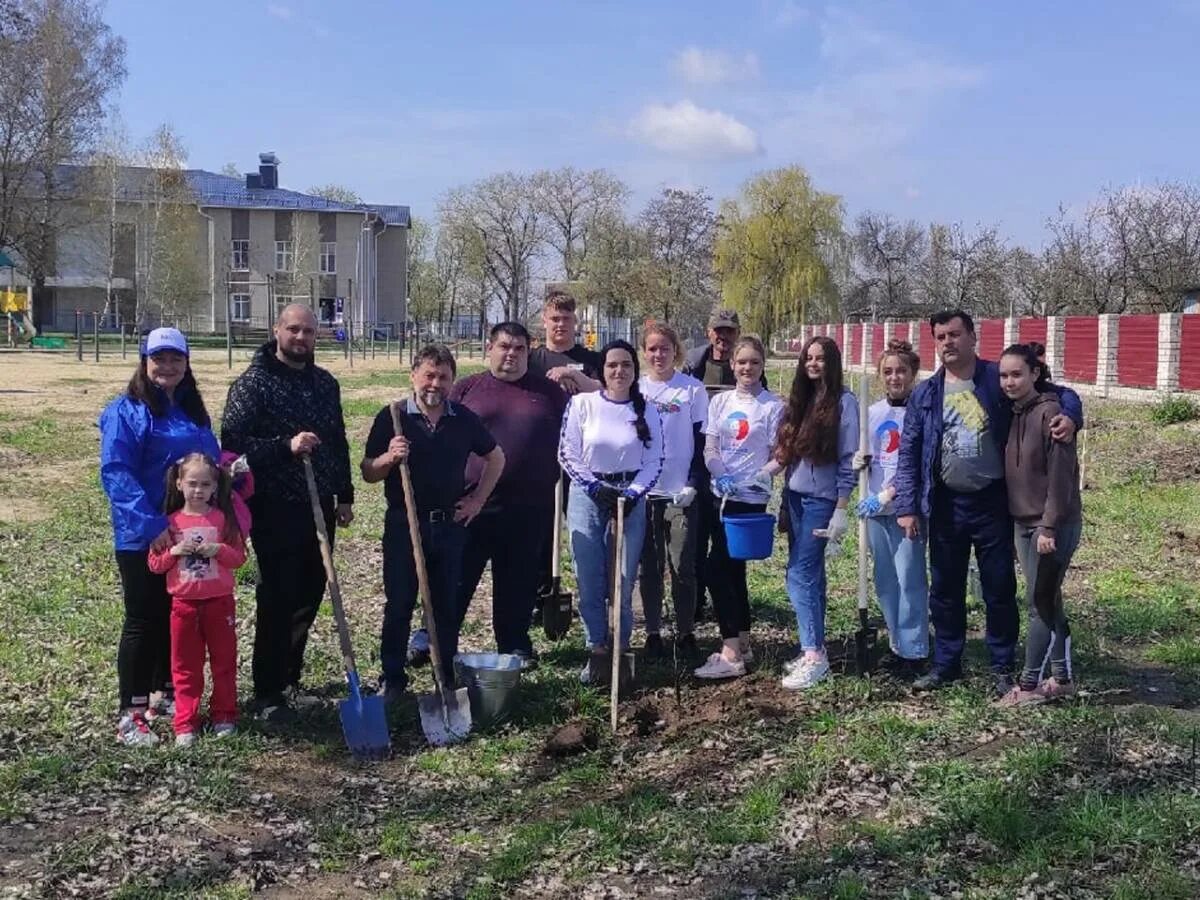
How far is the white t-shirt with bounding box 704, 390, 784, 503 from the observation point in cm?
599

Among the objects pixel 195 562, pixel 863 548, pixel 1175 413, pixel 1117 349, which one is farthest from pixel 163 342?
pixel 1117 349

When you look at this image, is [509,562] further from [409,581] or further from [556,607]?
[409,581]

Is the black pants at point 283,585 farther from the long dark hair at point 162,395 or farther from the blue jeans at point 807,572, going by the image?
the blue jeans at point 807,572

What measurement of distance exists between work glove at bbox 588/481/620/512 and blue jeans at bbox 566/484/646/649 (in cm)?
3

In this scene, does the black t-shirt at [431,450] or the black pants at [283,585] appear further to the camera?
the black t-shirt at [431,450]

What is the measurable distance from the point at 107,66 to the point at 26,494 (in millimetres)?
42750

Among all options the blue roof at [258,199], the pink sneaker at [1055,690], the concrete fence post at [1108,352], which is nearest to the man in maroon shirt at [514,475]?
the pink sneaker at [1055,690]

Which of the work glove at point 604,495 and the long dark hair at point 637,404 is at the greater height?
the long dark hair at point 637,404

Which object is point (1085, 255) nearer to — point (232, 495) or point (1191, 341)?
point (1191, 341)

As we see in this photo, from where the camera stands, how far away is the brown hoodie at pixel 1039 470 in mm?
5113

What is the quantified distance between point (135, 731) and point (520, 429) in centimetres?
235

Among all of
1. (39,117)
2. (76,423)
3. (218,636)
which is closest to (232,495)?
(218,636)

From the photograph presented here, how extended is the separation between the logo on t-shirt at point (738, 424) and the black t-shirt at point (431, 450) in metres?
1.31

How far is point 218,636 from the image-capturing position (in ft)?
17.1
